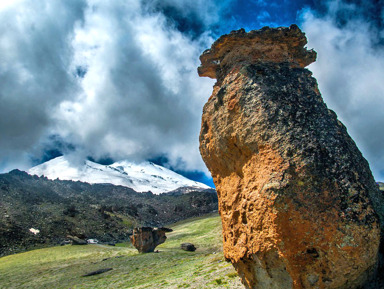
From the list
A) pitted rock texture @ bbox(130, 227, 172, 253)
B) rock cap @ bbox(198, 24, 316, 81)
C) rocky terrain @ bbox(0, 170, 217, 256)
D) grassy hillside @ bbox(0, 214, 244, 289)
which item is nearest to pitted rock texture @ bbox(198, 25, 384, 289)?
rock cap @ bbox(198, 24, 316, 81)

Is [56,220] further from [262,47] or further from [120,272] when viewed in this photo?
[262,47]

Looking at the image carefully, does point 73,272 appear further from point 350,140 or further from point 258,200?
point 350,140

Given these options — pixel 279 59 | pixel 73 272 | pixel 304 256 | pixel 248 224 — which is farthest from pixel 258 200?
pixel 73 272

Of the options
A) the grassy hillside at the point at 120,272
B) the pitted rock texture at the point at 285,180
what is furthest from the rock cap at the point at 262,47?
the grassy hillside at the point at 120,272

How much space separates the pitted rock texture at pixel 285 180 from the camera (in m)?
5.13

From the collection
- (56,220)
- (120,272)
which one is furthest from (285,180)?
(56,220)

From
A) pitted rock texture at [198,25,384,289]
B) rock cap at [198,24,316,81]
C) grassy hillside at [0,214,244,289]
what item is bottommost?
grassy hillside at [0,214,244,289]

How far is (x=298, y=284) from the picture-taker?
5258mm

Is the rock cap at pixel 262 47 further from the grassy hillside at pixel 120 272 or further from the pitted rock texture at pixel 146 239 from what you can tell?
the pitted rock texture at pixel 146 239

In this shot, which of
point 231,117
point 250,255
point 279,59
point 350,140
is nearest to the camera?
point 250,255

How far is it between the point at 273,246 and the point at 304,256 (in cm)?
65

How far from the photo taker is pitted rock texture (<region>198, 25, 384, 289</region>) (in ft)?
16.8

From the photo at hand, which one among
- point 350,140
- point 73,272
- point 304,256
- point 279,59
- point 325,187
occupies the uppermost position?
point 279,59

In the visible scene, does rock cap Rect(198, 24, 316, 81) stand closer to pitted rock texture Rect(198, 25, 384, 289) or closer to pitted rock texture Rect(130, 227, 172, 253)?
pitted rock texture Rect(198, 25, 384, 289)
